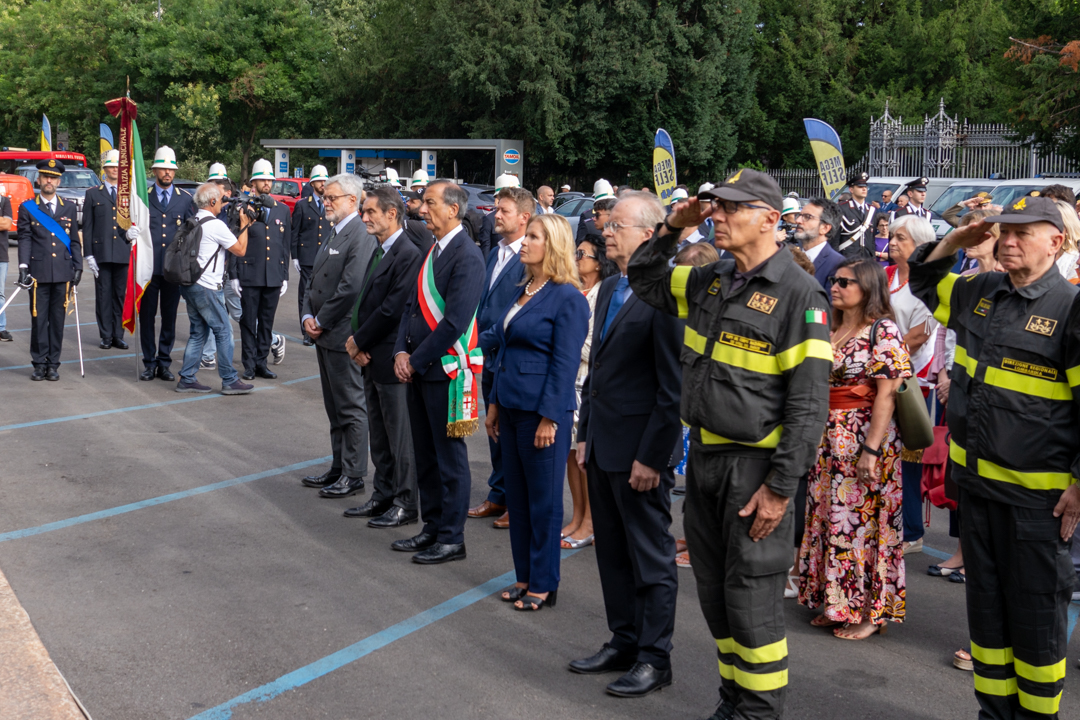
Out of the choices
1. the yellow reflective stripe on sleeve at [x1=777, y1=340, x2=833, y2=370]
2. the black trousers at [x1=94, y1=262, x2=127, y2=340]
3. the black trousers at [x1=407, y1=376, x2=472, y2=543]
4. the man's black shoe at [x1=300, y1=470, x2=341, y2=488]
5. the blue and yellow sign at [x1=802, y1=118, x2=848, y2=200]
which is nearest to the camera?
the yellow reflective stripe on sleeve at [x1=777, y1=340, x2=833, y2=370]

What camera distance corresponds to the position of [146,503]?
6680 millimetres

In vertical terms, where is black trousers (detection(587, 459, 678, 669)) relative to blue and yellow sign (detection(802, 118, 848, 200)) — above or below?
below

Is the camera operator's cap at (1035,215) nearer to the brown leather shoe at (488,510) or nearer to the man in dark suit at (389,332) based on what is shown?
the man in dark suit at (389,332)

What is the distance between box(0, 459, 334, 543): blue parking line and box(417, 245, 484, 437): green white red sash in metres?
2.31

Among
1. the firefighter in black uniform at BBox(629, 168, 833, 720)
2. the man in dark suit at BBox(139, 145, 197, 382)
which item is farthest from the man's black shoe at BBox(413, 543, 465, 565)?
the man in dark suit at BBox(139, 145, 197, 382)

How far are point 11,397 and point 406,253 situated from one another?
218 inches

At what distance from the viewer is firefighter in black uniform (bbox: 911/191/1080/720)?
3.65 metres

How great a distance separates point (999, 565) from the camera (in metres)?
3.78

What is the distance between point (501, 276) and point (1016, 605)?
3622mm

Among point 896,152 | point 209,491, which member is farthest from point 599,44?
point 209,491

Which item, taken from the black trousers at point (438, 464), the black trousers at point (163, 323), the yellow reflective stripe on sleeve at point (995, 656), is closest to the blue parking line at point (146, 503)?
the black trousers at point (438, 464)

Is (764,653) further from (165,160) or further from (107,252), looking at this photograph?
(107,252)

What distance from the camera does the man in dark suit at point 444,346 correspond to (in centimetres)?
564

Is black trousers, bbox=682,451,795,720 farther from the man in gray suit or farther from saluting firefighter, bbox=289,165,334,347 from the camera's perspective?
saluting firefighter, bbox=289,165,334,347
